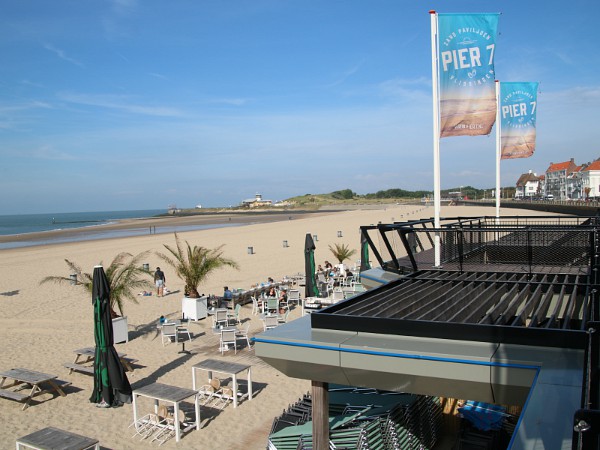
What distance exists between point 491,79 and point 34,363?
10.9 metres

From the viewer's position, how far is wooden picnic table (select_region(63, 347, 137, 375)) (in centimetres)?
967

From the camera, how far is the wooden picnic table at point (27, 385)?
8.30 m

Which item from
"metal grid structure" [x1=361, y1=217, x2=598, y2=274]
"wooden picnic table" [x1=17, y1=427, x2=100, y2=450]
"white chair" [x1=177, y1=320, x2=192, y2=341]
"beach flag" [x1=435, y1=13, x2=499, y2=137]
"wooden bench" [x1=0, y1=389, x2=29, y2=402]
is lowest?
"white chair" [x1=177, y1=320, x2=192, y2=341]

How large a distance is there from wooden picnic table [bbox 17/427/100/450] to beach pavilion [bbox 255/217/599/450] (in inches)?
123

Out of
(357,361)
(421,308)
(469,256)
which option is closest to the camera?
(357,361)

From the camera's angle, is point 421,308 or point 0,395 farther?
point 0,395

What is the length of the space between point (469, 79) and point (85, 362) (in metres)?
9.64

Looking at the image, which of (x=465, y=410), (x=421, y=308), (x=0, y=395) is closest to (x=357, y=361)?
(x=421, y=308)

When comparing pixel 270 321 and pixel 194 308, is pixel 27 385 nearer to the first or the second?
pixel 194 308

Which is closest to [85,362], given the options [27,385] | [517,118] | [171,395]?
[27,385]

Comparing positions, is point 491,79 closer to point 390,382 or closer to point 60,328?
point 390,382

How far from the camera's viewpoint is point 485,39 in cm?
841

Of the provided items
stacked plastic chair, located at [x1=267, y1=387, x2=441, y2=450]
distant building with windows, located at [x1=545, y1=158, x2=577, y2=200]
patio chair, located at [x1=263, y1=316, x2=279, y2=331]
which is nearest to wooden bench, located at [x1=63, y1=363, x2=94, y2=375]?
patio chair, located at [x1=263, y1=316, x2=279, y2=331]

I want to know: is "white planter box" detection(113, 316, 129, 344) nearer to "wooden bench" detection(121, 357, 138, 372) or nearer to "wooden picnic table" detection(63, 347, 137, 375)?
"wooden picnic table" detection(63, 347, 137, 375)
